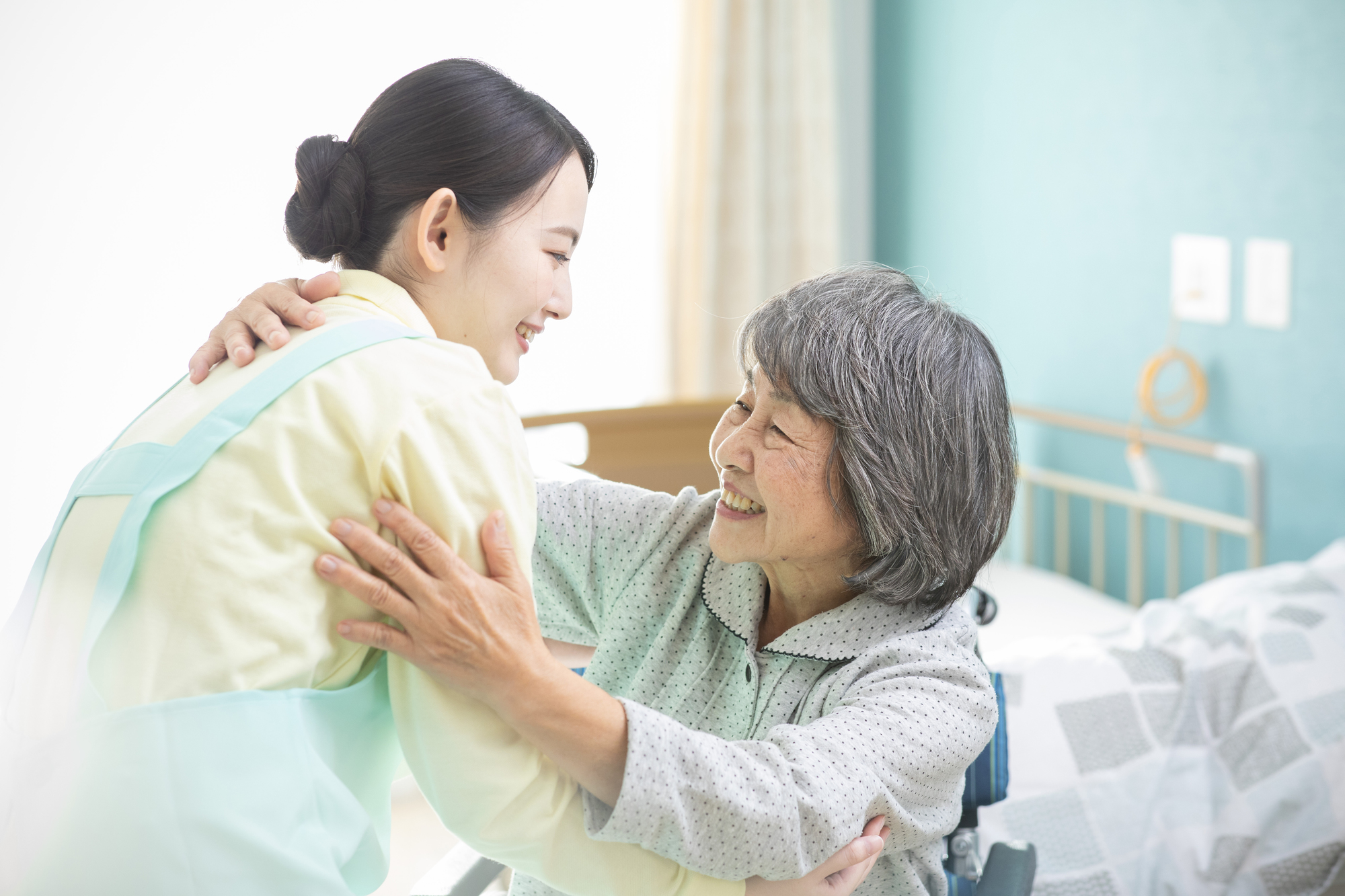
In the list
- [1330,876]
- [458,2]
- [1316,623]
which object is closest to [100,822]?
→ [1330,876]

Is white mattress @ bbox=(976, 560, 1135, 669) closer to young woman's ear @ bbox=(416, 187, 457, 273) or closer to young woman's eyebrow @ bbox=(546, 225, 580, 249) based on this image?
young woman's eyebrow @ bbox=(546, 225, 580, 249)

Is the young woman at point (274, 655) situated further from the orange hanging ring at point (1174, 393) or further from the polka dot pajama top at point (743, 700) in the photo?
the orange hanging ring at point (1174, 393)

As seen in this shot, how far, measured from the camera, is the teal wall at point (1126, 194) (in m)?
2.35

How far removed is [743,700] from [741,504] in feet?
0.65

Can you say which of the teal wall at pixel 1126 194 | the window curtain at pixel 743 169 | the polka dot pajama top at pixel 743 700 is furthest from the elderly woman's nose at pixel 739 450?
the window curtain at pixel 743 169

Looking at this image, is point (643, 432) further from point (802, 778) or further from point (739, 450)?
point (802, 778)

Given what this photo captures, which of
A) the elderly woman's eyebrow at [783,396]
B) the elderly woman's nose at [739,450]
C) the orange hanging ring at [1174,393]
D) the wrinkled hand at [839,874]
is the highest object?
the elderly woman's eyebrow at [783,396]

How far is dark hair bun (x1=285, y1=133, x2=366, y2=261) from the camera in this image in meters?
1.01

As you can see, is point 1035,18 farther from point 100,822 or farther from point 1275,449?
Answer: point 100,822

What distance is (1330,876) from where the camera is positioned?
1.58 meters

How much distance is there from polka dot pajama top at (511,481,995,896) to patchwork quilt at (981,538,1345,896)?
0.55 meters

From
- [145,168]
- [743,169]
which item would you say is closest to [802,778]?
[145,168]

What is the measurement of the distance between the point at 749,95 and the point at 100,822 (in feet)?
9.51

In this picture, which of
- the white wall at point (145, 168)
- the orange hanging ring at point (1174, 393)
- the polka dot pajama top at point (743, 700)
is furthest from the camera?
the orange hanging ring at point (1174, 393)
